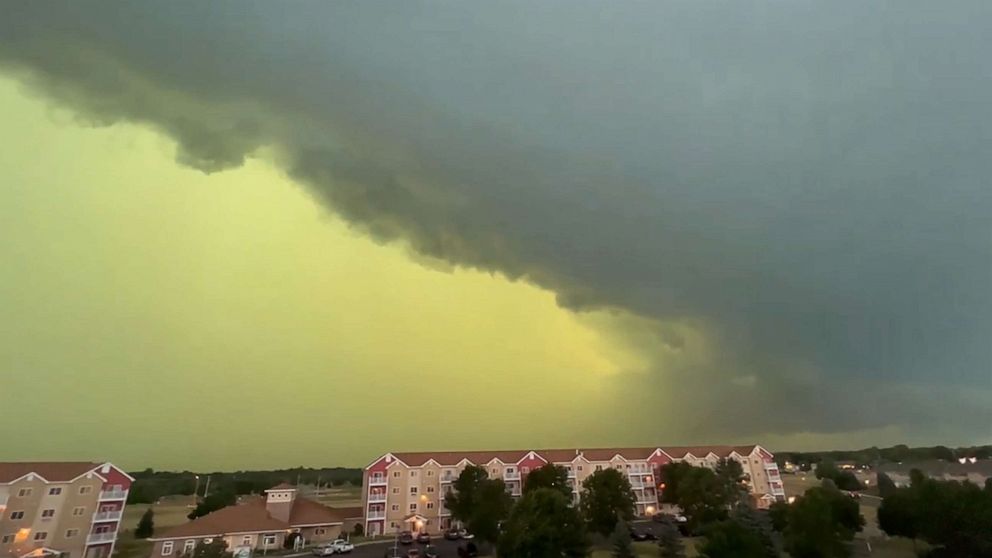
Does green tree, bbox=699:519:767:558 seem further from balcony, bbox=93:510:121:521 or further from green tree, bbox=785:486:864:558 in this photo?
balcony, bbox=93:510:121:521

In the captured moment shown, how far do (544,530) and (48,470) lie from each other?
49.0 metres

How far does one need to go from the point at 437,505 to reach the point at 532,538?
130 feet

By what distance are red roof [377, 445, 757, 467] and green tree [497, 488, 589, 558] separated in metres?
36.4

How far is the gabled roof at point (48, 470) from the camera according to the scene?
48.8 m

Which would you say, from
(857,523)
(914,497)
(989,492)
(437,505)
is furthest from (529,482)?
(989,492)

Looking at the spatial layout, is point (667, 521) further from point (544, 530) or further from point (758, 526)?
point (544, 530)

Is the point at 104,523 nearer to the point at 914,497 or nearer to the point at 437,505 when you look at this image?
the point at 437,505

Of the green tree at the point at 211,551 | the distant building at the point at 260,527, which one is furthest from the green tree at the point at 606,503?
the green tree at the point at 211,551

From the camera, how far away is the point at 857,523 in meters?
54.2

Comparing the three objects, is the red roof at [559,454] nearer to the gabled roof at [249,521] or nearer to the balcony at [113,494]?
the gabled roof at [249,521]

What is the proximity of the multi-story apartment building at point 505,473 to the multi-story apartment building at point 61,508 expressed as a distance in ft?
92.3

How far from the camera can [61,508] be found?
5022 cm

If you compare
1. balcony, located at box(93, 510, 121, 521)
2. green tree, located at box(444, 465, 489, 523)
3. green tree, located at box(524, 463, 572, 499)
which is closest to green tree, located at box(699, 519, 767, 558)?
green tree, located at box(444, 465, 489, 523)

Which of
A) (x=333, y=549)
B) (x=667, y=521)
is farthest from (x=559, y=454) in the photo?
(x=333, y=549)
